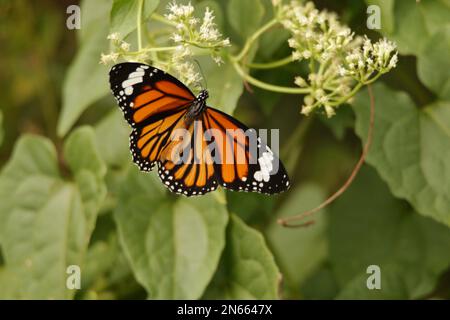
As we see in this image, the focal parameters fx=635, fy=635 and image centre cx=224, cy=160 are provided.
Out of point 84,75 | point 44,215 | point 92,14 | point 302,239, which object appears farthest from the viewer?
point 302,239

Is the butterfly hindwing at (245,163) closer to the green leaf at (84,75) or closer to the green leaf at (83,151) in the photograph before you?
the green leaf at (83,151)

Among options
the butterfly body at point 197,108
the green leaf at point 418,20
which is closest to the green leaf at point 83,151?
the butterfly body at point 197,108

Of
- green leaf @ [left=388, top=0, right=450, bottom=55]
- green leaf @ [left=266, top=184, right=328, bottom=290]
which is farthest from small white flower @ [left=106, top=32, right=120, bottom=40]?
green leaf @ [left=266, top=184, right=328, bottom=290]

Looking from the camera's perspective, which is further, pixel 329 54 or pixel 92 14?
pixel 92 14

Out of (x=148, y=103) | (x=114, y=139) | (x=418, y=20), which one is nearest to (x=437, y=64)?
(x=418, y=20)

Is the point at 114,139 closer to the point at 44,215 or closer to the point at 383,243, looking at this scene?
the point at 44,215
